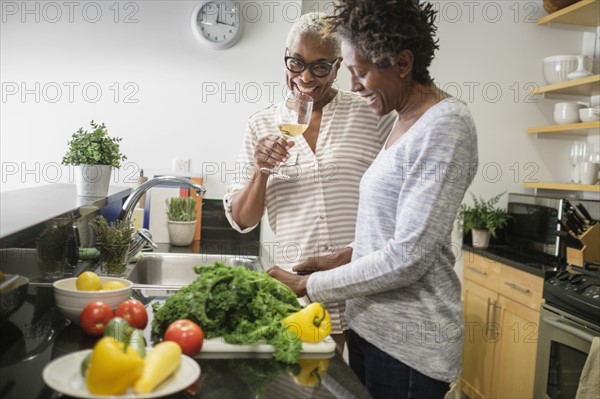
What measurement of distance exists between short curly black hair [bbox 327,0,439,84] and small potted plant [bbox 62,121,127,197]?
46.5 inches

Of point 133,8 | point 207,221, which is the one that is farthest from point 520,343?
point 133,8

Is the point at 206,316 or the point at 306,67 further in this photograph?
the point at 306,67

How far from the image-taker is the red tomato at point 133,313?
50.0 inches

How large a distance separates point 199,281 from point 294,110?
0.58 m

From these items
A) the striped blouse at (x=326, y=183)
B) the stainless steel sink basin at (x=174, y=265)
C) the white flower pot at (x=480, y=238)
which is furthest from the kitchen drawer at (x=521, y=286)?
the striped blouse at (x=326, y=183)

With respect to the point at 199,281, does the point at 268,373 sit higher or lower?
lower

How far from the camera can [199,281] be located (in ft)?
4.15

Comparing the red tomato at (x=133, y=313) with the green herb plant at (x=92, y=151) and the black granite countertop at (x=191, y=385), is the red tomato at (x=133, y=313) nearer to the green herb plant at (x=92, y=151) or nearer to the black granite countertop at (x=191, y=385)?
the black granite countertop at (x=191, y=385)

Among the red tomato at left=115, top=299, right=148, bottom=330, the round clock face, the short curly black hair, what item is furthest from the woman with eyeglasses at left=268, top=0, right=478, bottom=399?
the round clock face

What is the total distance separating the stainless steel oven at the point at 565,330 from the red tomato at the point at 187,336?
188cm

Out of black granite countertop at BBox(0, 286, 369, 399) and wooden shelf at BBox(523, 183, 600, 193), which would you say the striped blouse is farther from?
wooden shelf at BBox(523, 183, 600, 193)

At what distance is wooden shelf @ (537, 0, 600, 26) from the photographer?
3436 mm

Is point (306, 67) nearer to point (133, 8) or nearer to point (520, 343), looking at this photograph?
point (133, 8)

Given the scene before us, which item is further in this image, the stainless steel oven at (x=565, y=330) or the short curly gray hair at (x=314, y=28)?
the stainless steel oven at (x=565, y=330)
